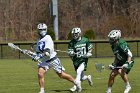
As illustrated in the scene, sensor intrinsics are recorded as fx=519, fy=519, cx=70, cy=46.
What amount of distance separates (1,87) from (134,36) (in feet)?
128

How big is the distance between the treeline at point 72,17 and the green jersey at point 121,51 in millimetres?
39772

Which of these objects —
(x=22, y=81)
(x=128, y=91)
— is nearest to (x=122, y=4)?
(x=22, y=81)

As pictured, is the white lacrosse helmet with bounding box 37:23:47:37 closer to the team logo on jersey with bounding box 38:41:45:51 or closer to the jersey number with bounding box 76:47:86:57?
the team logo on jersey with bounding box 38:41:45:51

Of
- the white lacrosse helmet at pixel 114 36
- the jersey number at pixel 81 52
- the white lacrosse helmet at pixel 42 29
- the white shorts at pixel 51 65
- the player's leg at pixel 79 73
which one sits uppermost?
the white lacrosse helmet at pixel 42 29

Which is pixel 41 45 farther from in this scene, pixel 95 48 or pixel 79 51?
pixel 95 48

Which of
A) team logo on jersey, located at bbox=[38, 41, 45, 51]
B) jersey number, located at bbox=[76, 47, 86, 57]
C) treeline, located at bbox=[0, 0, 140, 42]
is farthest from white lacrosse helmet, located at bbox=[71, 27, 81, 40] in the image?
treeline, located at bbox=[0, 0, 140, 42]

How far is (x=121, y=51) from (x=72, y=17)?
44470 mm

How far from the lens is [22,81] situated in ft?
63.1

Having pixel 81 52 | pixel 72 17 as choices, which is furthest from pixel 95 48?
pixel 81 52

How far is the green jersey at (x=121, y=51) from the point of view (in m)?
13.7

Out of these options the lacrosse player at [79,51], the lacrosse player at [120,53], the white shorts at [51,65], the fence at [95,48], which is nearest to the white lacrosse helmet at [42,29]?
the white shorts at [51,65]

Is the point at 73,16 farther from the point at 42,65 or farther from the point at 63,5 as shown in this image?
the point at 42,65

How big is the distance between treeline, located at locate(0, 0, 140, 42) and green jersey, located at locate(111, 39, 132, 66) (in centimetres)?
3977

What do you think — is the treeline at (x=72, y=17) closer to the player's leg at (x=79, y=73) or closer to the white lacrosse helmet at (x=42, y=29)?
the player's leg at (x=79, y=73)
